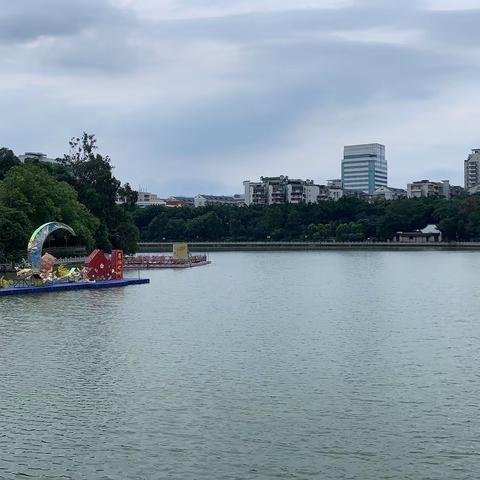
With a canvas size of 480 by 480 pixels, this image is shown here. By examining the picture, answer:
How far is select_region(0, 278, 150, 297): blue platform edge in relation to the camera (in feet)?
180

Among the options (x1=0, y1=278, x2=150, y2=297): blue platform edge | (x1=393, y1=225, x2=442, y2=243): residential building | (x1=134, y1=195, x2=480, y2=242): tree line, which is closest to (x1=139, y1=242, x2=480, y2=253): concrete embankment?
(x1=134, y1=195, x2=480, y2=242): tree line

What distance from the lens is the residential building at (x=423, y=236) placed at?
547 ft

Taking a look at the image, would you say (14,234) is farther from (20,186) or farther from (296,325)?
(296,325)

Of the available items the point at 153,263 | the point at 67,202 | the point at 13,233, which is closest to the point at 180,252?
the point at 153,263

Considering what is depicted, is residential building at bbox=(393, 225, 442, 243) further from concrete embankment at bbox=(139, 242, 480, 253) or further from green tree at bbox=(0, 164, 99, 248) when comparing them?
green tree at bbox=(0, 164, 99, 248)

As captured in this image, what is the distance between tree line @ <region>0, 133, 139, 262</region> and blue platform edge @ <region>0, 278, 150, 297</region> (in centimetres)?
966

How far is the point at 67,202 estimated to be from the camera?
84.1 metres

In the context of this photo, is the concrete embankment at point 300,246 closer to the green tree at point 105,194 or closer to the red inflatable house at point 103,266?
the green tree at point 105,194

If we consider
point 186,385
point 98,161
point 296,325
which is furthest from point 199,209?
point 186,385

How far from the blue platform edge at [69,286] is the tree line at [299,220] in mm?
109549

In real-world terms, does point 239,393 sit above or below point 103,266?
below

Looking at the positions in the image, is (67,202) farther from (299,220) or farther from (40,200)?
(299,220)

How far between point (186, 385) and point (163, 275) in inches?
2203

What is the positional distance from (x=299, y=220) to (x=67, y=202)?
10462 centimetres
